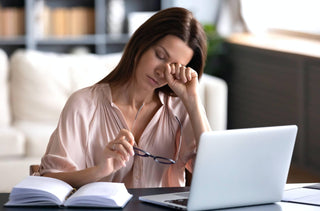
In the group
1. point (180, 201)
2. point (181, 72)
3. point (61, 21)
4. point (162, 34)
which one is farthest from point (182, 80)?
point (61, 21)

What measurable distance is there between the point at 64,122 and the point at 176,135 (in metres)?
0.41

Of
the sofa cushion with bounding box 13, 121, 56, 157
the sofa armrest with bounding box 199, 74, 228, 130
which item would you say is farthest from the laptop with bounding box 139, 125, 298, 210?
the sofa armrest with bounding box 199, 74, 228, 130

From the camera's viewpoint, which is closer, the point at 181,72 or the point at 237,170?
the point at 237,170

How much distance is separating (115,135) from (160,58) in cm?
31

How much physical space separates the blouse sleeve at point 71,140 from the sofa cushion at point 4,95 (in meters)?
2.20

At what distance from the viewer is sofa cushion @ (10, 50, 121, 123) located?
13.5ft

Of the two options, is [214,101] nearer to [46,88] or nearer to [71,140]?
[46,88]

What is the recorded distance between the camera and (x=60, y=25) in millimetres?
5965

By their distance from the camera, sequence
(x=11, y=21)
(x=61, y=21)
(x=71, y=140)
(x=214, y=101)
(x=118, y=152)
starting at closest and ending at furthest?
1. (x=118, y=152)
2. (x=71, y=140)
3. (x=214, y=101)
4. (x=11, y=21)
5. (x=61, y=21)

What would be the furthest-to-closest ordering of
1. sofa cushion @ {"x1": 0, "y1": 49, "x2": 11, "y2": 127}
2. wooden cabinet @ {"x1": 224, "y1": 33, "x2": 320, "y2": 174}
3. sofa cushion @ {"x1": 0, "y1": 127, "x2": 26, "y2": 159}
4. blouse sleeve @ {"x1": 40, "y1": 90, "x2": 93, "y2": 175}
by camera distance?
wooden cabinet @ {"x1": 224, "y1": 33, "x2": 320, "y2": 174} < sofa cushion @ {"x1": 0, "y1": 49, "x2": 11, "y2": 127} < sofa cushion @ {"x1": 0, "y1": 127, "x2": 26, "y2": 159} < blouse sleeve @ {"x1": 40, "y1": 90, "x2": 93, "y2": 175}

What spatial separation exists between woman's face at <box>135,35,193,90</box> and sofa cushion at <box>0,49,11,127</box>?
7.52ft

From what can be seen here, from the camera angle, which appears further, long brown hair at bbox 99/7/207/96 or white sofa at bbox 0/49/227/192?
white sofa at bbox 0/49/227/192

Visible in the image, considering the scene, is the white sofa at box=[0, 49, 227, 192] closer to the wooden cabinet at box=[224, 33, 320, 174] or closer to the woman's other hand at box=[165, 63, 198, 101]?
the wooden cabinet at box=[224, 33, 320, 174]

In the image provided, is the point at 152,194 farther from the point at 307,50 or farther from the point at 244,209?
the point at 307,50
